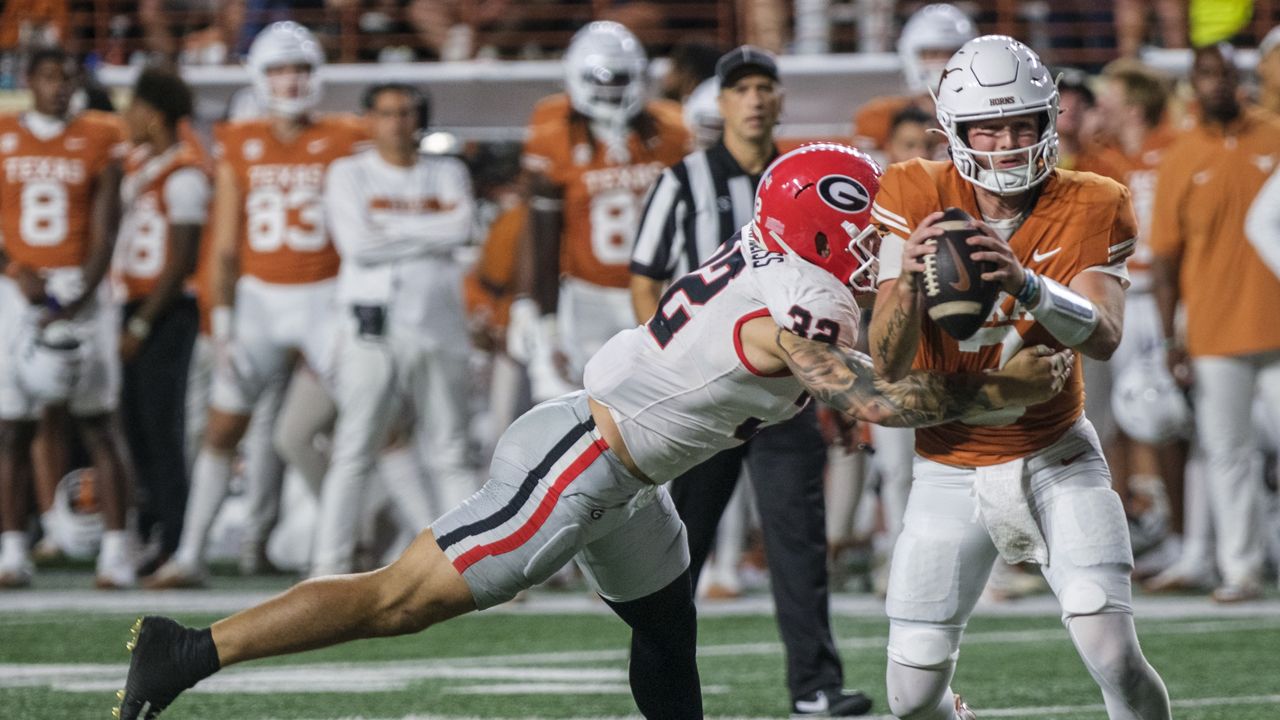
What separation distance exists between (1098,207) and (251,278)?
5.51 m

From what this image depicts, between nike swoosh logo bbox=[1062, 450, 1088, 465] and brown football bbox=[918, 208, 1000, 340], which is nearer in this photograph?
brown football bbox=[918, 208, 1000, 340]

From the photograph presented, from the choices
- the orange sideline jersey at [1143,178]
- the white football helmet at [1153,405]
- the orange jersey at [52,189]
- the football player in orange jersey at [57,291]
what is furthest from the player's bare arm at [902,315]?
the orange jersey at [52,189]

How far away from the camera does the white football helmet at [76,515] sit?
9.65m

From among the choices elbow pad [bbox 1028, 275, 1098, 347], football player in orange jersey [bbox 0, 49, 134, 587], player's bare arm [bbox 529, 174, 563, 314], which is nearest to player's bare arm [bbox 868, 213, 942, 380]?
elbow pad [bbox 1028, 275, 1098, 347]

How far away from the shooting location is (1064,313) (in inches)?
146

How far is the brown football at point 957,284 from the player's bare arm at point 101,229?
5789mm

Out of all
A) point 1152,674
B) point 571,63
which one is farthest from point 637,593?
point 571,63

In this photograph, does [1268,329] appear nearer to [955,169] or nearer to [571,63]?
[571,63]

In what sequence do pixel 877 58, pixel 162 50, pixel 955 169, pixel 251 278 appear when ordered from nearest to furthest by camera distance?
pixel 955 169
pixel 251 278
pixel 877 58
pixel 162 50

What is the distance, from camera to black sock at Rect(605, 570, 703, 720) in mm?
4285

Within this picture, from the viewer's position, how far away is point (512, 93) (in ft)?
42.1

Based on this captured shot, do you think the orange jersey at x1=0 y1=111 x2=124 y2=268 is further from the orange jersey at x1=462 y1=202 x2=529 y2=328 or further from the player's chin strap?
the player's chin strap

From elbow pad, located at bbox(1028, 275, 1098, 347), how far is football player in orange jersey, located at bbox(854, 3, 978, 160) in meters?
4.82

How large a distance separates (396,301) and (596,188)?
3.29 feet
